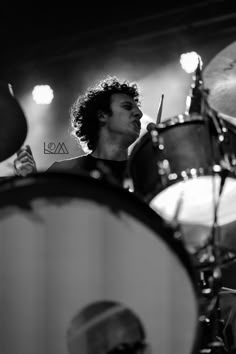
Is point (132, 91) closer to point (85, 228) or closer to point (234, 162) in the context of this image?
point (234, 162)

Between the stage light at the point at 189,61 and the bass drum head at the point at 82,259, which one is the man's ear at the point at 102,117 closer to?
the stage light at the point at 189,61

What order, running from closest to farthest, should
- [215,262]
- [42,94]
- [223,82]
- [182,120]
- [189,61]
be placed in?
[215,262], [182,120], [223,82], [189,61], [42,94]

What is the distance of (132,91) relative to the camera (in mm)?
2400

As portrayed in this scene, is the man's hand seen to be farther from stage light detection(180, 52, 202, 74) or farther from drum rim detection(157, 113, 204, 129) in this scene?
stage light detection(180, 52, 202, 74)

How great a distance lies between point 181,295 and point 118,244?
130mm

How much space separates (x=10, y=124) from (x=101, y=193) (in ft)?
3.12

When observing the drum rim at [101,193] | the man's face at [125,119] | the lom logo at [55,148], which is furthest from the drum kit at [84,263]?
the lom logo at [55,148]

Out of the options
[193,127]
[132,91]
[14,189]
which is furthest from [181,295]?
[132,91]

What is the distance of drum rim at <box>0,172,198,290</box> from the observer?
0.80 metres

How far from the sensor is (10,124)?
1.67 meters

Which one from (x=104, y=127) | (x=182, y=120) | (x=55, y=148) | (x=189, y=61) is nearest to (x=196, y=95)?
(x=182, y=120)

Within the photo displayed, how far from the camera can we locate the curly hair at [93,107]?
231 centimetres

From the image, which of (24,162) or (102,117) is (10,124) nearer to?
(24,162)

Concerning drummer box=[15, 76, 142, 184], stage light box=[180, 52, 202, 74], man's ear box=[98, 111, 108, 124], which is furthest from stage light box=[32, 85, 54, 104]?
stage light box=[180, 52, 202, 74]
